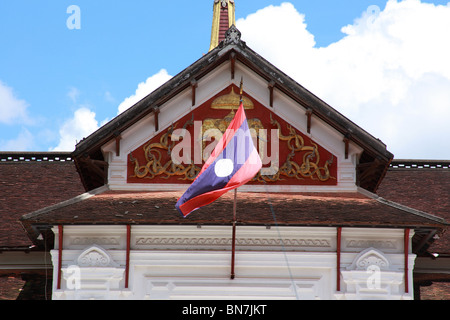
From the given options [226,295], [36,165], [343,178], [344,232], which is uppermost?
[36,165]

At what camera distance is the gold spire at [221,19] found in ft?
111

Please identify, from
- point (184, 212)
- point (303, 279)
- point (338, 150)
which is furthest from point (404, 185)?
point (184, 212)

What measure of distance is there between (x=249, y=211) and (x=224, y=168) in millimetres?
1340

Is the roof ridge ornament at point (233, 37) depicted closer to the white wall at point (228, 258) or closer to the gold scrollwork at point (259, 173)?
the gold scrollwork at point (259, 173)

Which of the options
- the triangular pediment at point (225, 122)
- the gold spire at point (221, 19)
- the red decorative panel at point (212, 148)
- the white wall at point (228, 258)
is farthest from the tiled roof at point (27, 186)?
the gold spire at point (221, 19)

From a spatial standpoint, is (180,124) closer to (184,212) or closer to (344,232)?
(184,212)

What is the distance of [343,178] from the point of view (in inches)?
774

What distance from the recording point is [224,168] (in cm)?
1753

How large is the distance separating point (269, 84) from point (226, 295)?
4.96 m

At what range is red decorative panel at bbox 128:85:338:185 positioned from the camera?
19578 millimetres

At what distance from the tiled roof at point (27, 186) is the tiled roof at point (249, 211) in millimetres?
3754

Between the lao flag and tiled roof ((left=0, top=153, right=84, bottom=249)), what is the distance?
237 inches

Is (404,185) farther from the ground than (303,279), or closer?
farther from the ground

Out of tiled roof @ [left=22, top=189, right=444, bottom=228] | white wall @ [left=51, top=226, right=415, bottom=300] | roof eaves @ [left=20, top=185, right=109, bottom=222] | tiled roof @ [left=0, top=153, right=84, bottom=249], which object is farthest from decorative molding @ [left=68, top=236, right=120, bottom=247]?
tiled roof @ [left=0, top=153, right=84, bottom=249]
